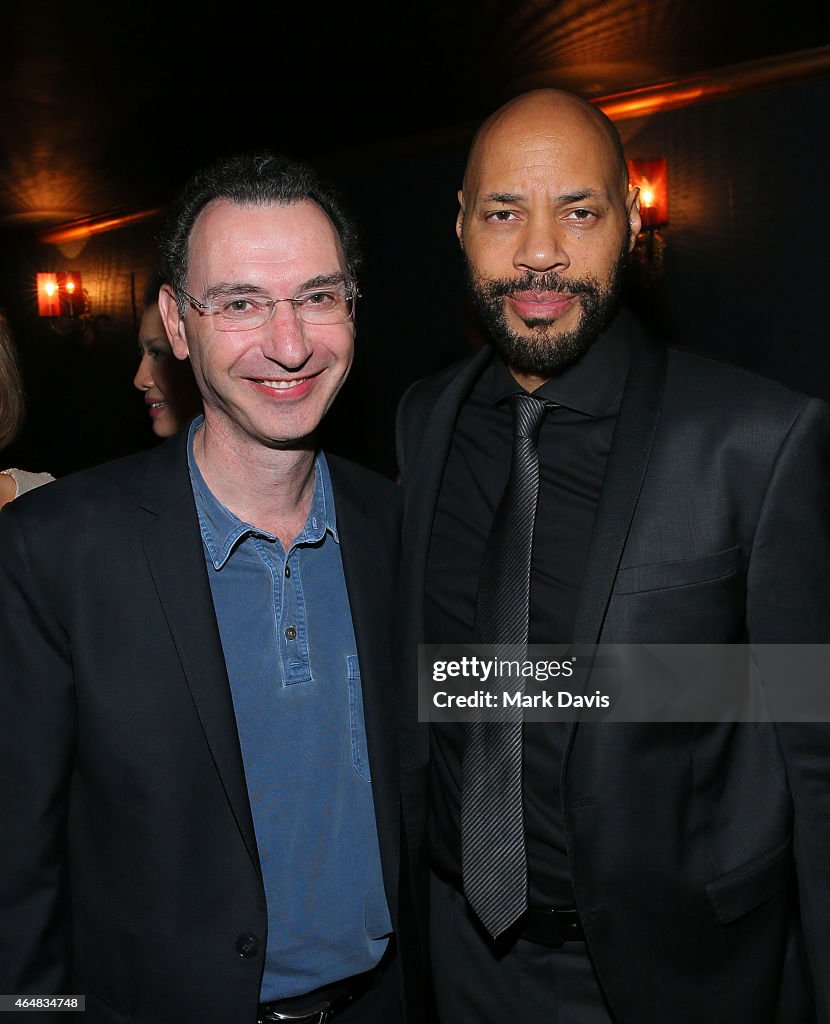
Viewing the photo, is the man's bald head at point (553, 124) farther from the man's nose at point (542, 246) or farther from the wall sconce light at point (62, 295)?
the wall sconce light at point (62, 295)

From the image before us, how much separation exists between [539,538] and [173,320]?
82 cm

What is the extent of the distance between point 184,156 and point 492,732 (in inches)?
227

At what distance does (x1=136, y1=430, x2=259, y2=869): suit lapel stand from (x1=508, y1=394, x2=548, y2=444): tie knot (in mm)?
657

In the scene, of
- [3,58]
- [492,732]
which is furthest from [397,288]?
[492,732]

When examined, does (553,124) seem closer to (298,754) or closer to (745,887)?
(298,754)

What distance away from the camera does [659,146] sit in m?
4.79

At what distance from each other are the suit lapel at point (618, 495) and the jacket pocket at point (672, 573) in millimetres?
34


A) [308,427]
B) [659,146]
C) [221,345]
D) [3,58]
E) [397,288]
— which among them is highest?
[3,58]

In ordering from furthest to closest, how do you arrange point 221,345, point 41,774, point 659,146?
point 659,146 → point 221,345 → point 41,774

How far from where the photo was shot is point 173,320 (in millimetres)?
1721

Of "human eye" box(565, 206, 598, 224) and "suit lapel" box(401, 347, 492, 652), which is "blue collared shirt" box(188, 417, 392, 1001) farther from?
"human eye" box(565, 206, 598, 224)

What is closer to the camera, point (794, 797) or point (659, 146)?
point (794, 797)

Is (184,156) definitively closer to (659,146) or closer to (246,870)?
(659,146)

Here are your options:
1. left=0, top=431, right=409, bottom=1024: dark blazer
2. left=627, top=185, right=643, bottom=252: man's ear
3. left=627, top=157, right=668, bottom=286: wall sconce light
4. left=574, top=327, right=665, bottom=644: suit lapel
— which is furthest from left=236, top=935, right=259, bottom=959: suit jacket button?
left=627, top=157, right=668, bottom=286: wall sconce light
